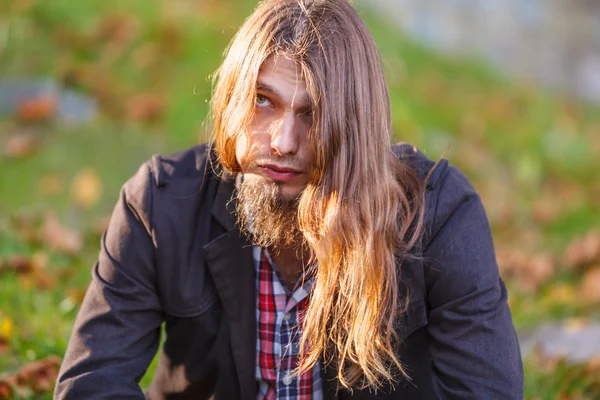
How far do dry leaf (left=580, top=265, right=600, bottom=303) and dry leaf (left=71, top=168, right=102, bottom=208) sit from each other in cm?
285

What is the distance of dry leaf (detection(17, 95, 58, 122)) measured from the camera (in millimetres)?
4766

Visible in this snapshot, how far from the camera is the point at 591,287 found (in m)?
4.30

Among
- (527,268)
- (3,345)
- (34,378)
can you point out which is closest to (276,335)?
(34,378)

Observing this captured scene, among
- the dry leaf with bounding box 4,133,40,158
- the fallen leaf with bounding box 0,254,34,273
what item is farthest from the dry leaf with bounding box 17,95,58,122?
the fallen leaf with bounding box 0,254,34,273

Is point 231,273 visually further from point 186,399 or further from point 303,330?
point 186,399

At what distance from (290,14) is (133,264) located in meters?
0.88

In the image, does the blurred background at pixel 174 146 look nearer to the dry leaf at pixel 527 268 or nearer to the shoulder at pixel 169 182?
the dry leaf at pixel 527 268

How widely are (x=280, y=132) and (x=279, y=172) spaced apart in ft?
0.41

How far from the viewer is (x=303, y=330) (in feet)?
7.40

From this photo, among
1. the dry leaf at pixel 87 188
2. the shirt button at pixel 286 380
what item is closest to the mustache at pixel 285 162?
the shirt button at pixel 286 380

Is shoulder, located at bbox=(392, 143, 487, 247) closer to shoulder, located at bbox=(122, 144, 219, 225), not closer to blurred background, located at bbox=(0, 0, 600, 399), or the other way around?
blurred background, located at bbox=(0, 0, 600, 399)

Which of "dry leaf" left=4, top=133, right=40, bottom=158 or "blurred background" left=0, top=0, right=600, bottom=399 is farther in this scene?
"dry leaf" left=4, top=133, right=40, bottom=158

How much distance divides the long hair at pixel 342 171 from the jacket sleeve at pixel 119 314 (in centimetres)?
33

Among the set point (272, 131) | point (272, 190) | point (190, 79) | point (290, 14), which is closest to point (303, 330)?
point (272, 190)
